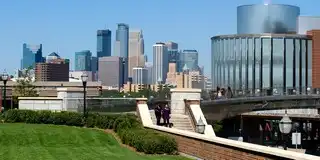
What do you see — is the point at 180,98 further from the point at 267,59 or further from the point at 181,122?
the point at 267,59

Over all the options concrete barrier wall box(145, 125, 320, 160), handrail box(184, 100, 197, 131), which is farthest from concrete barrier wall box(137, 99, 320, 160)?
handrail box(184, 100, 197, 131)

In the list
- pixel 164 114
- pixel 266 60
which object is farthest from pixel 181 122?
pixel 266 60

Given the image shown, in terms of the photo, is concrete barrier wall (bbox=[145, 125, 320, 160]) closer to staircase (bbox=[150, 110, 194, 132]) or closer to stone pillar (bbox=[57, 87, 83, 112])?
staircase (bbox=[150, 110, 194, 132])

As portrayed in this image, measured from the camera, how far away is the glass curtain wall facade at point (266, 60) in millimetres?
185875

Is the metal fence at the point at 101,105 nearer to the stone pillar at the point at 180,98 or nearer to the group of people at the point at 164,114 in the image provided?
the stone pillar at the point at 180,98

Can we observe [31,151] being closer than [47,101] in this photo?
Yes

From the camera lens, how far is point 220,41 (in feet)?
631

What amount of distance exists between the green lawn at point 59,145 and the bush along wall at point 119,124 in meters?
0.57

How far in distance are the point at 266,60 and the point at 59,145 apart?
163475 mm

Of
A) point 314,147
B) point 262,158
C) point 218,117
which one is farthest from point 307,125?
point 262,158

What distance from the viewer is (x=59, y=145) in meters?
27.3

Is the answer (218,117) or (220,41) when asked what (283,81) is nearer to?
(220,41)

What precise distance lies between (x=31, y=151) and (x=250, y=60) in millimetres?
167234

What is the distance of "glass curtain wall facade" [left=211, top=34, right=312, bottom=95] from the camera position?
18588cm
